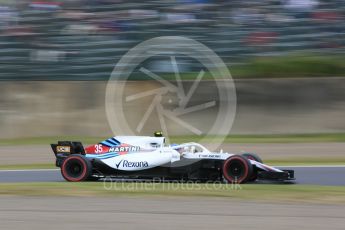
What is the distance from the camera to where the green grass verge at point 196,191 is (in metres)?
8.04

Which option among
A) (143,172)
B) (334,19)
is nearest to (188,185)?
(143,172)

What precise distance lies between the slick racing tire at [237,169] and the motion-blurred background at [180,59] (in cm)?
772

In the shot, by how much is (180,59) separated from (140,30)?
1.50 meters

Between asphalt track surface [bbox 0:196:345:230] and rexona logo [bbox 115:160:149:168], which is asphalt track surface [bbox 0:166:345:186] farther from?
asphalt track surface [bbox 0:196:345:230]

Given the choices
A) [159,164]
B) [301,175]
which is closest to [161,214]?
[159,164]

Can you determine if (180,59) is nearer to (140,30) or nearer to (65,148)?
(140,30)

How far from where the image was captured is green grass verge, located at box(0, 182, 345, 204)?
26.4 ft

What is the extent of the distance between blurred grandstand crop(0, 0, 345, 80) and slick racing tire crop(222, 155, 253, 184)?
8.49 metres

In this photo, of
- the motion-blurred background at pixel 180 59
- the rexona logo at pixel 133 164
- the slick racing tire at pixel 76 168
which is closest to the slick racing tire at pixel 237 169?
the rexona logo at pixel 133 164

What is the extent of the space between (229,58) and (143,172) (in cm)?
857

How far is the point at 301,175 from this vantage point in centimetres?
1130

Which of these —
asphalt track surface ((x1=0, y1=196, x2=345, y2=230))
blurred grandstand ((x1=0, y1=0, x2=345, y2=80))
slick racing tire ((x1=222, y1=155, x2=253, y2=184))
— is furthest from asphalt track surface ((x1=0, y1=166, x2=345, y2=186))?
blurred grandstand ((x1=0, y1=0, x2=345, y2=80))

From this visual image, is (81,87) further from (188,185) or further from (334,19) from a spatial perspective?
(188,185)

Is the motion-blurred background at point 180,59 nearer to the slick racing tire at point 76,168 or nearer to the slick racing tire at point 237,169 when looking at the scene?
the slick racing tire at point 76,168
